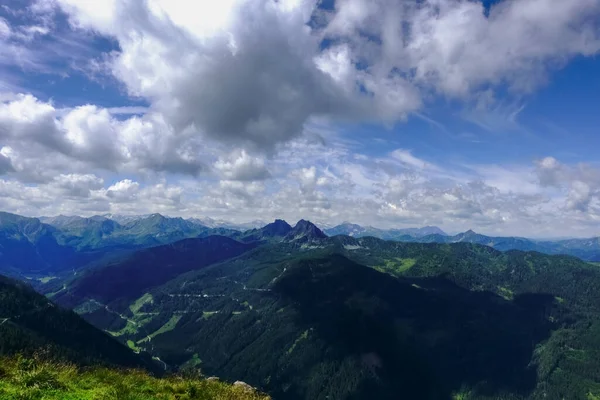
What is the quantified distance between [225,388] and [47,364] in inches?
574

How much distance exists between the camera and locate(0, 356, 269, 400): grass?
2527 cm

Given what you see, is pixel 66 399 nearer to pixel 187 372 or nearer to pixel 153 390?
pixel 153 390

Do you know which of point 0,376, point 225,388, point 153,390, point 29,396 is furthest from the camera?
point 225,388

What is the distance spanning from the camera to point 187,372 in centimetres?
3609

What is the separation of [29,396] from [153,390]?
8.50 metres

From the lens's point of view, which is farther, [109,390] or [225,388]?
[225,388]

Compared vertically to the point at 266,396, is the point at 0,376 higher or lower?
higher

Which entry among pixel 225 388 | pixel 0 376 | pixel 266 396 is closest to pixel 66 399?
pixel 0 376

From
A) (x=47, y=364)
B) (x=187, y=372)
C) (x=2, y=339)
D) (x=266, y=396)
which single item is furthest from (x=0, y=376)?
(x=2, y=339)

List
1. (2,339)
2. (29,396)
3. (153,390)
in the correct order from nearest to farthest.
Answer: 1. (29,396)
2. (153,390)
3. (2,339)

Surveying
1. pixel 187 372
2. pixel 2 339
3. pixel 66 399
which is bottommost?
pixel 2 339

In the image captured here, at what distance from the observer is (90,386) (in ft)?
94.1

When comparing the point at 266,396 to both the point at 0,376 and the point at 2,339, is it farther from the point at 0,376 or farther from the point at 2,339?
the point at 2,339

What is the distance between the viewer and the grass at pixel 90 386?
25.3 m
